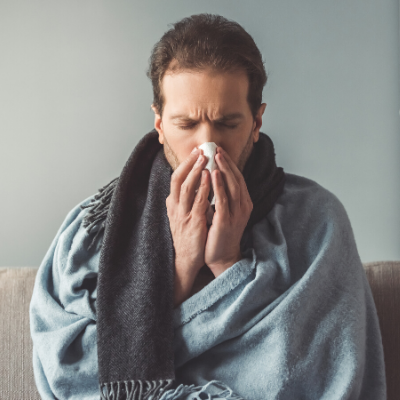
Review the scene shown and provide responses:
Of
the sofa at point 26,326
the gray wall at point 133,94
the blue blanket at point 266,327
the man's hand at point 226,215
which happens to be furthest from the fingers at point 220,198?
the gray wall at point 133,94

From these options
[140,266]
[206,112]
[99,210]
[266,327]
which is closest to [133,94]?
[99,210]

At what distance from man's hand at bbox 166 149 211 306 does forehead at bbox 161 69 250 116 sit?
0.11m

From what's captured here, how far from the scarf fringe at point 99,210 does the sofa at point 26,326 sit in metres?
0.30

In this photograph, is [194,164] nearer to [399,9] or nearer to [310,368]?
[310,368]

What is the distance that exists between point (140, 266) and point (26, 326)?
468 mm

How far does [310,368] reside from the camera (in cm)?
93

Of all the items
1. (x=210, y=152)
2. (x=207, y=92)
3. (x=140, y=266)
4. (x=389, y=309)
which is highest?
(x=207, y=92)

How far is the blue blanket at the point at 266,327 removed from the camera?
3.08ft

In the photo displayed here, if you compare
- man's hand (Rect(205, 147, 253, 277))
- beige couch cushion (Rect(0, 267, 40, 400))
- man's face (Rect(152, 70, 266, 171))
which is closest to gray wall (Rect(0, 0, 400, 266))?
beige couch cushion (Rect(0, 267, 40, 400))

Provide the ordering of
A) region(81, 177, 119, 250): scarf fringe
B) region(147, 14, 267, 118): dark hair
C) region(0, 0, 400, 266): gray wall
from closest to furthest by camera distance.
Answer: region(147, 14, 267, 118): dark hair → region(81, 177, 119, 250): scarf fringe → region(0, 0, 400, 266): gray wall

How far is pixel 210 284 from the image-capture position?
0.98 metres

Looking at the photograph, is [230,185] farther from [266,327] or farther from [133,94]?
[133,94]

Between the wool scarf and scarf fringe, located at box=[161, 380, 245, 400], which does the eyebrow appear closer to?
the wool scarf

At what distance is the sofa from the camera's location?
46.9 inches
